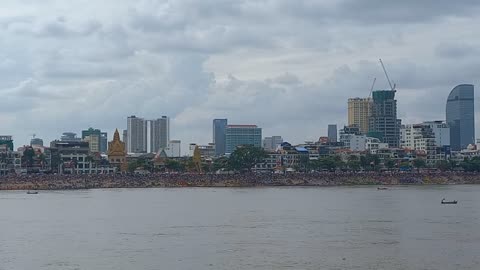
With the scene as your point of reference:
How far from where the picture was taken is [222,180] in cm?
13812

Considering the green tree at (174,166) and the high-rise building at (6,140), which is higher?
the high-rise building at (6,140)

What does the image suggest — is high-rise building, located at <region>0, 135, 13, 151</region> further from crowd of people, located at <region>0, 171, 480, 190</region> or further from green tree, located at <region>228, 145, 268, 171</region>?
green tree, located at <region>228, 145, 268, 171</region>

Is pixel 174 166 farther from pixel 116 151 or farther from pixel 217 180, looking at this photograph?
pixel 116 151

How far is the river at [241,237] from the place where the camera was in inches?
1567

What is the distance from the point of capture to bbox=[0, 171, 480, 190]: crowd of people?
423ft

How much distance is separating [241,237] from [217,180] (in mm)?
88258

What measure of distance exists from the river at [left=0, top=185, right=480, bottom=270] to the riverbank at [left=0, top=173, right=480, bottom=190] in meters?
49.9

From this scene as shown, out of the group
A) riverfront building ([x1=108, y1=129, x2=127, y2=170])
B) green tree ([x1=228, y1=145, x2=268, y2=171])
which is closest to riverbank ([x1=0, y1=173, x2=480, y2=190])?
green tree ([x1=228, y1=145, x2=268, y2=171])

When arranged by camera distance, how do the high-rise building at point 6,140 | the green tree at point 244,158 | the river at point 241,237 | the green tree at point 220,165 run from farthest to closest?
the high-rise building at point 6,140 < the green tree at point 220,165 < the green tree at point 244,158 < the river at point 241,237

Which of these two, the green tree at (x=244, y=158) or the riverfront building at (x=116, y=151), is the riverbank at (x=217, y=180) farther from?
the riverfront building at (x=116, y=151)

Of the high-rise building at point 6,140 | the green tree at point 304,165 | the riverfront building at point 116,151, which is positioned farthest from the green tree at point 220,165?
the high-rise building at point 6,140

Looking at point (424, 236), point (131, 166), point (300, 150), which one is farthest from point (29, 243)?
point (300, 150)

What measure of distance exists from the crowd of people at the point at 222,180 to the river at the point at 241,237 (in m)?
49.7

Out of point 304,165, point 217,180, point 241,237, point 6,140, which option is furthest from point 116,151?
point 241,237
